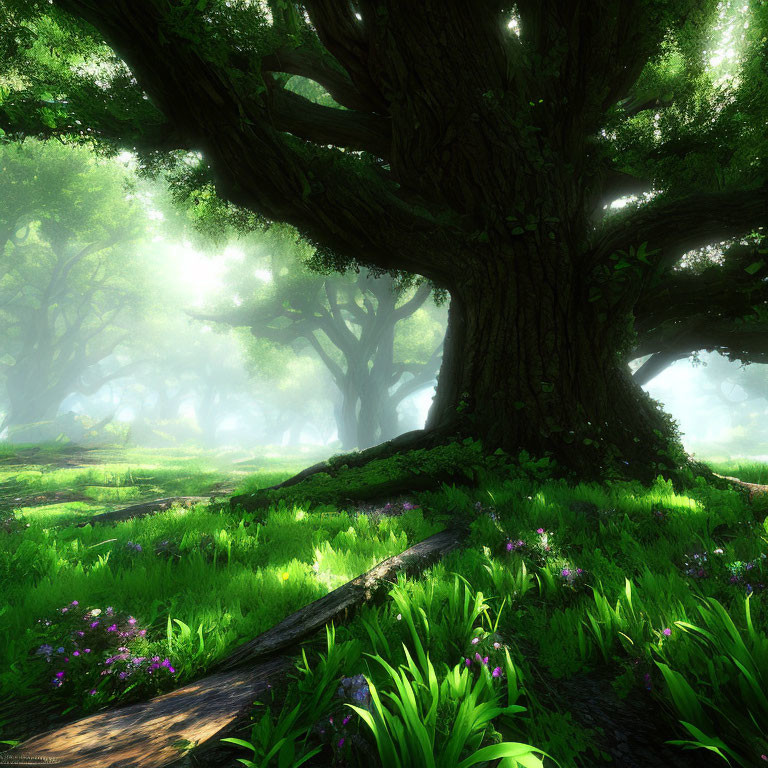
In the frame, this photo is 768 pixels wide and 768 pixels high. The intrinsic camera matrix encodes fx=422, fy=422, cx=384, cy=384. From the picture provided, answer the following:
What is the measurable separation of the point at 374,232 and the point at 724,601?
4597 millimetres

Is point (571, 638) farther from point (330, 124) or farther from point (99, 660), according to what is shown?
point (330, 124)

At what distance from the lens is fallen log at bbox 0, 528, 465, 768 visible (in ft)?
3.63

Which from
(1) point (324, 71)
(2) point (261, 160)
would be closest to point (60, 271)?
(1) point (324, 71)

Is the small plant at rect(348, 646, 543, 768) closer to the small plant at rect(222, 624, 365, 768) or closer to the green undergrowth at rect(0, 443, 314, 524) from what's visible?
the small plant at rect(222, 624, 365, 768)

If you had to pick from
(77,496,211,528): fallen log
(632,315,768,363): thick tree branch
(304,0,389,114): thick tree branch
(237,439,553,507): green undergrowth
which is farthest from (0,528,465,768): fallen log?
(632,315,768,363): thick tree branch

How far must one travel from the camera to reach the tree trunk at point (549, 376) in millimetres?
4719

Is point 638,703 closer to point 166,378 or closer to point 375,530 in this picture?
point 375,530

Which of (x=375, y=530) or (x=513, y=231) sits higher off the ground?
(x=513, y=231)

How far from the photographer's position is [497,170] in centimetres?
507

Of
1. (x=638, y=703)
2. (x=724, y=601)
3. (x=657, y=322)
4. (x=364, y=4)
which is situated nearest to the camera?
(x=638, y=703)

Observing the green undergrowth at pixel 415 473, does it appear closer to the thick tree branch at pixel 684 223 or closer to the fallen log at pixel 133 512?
the fallen log at pixel 133 512

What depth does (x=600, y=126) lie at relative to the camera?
586 cm

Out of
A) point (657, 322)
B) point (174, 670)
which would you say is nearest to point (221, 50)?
point (174, 670)

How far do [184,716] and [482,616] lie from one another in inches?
46.0
